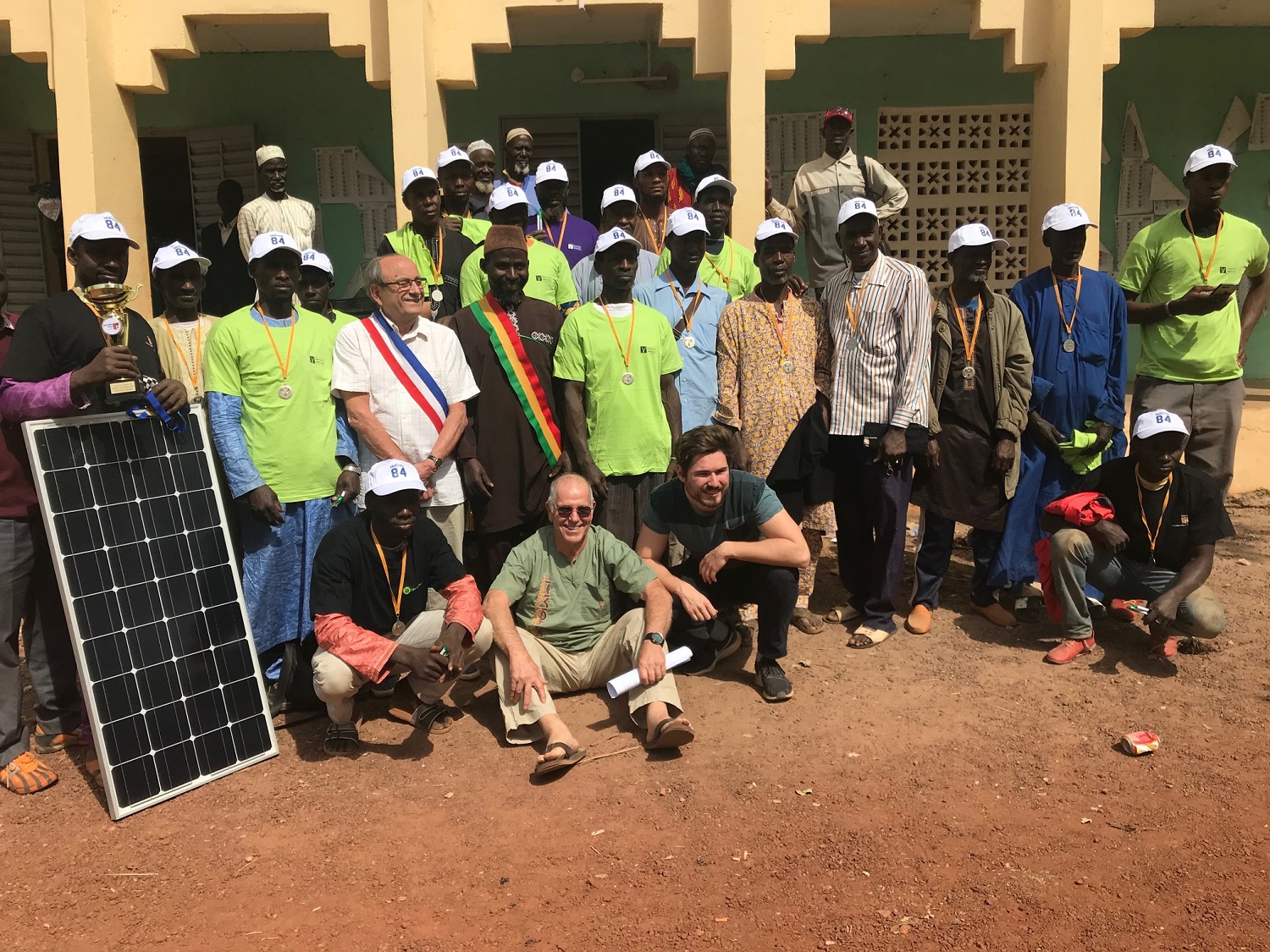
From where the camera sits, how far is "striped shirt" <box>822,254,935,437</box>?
556 cm

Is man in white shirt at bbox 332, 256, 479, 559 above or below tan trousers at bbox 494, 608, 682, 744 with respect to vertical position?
above

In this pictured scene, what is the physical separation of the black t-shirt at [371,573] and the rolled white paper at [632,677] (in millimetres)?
822

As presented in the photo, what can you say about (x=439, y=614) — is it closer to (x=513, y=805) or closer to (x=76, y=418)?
(x=513, y=805)

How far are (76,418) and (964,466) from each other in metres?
4.14

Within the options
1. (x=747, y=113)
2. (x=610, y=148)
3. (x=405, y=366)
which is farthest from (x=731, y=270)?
(x=610, y=148)

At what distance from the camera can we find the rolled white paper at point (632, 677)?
4469mm

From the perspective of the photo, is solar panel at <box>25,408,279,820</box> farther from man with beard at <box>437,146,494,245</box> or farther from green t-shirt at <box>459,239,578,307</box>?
man with beard at <box>437,146,494,245</box>

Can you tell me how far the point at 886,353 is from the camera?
561cm

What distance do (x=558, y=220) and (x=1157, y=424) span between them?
367 centimetres

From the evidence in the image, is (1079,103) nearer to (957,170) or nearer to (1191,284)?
(1191,284)

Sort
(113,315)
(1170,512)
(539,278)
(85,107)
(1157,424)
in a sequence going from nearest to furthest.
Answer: (113,315) → (1157,424) → (1170,512) → (539,278) → (85,107)

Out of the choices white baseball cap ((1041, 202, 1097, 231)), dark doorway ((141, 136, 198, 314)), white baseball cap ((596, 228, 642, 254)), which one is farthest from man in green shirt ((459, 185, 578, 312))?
dark doorway ((141, 136, 198, 314))

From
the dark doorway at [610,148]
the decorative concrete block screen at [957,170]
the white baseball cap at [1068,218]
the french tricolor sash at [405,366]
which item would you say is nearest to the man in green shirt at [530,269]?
the french tricolor sash at [405,366]

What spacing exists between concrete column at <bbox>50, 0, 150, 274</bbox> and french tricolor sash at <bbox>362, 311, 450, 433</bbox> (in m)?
3.32
